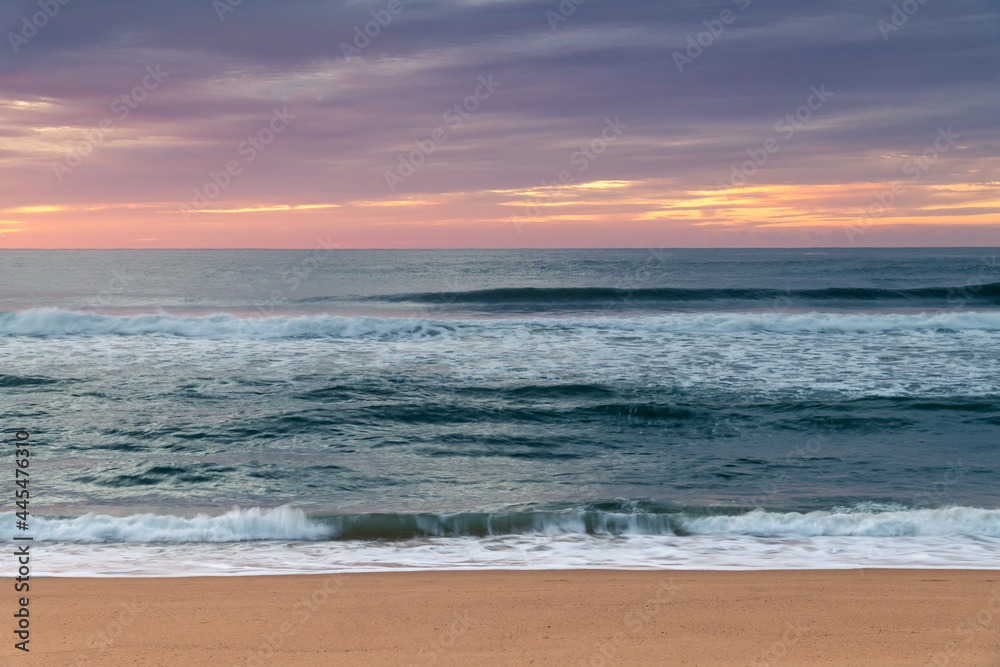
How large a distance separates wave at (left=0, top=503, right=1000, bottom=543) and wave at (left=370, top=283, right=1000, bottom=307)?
23.4 meters

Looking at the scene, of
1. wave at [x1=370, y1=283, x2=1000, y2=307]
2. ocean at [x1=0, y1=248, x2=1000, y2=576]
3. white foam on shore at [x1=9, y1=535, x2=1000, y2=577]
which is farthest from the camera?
wave at [x1=370, y1=283, x2=1000, y2=307]

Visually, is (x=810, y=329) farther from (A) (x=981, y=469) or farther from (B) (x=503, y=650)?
(B) (x=503, y=650)

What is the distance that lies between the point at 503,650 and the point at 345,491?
4.10 metres

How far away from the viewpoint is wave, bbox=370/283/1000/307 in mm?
30875

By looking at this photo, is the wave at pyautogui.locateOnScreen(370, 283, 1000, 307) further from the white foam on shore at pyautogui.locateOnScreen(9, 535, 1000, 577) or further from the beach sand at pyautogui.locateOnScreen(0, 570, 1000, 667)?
the beach sand at pyautogui.locateOnScreen(0, 570, 1000, 667)

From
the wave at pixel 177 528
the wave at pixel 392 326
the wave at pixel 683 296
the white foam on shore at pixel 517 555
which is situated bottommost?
the white foam on shore at pixel 517 555

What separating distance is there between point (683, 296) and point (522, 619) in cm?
2866

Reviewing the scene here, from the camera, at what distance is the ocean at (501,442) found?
620 centimetres

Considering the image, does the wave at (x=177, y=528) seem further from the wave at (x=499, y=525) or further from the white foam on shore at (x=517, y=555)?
the white foam on shore at (x=517, y=555)

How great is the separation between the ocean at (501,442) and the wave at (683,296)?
9.24 meters

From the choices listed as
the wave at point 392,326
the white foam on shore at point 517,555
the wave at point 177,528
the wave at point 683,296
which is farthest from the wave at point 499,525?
the wave at point 683,296

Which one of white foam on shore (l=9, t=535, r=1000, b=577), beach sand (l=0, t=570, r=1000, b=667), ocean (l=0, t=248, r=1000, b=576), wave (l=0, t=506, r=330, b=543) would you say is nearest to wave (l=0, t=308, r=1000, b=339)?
ocean (l=0, t=248, r=1000, b=576)

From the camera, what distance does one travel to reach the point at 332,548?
6148 mm

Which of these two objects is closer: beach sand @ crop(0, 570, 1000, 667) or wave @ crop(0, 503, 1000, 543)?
beach sand @ crop(0, 570, 1000, 667)
